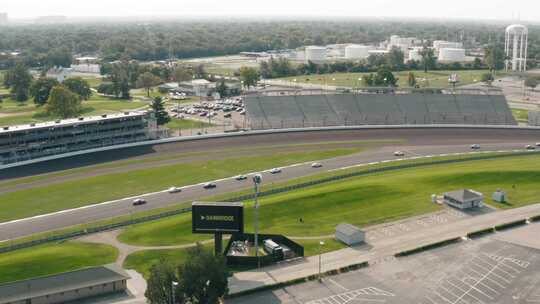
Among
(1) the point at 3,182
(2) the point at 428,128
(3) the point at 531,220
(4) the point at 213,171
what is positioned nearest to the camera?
(3) the point at 531,220

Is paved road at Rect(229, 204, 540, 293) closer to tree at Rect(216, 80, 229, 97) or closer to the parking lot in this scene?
the parking lot

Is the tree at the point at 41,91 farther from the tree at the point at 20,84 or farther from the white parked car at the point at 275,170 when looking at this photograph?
the white parked car at the point at 275,170

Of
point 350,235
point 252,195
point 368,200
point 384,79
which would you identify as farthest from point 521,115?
point 350,235

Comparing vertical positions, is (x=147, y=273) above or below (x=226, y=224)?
below

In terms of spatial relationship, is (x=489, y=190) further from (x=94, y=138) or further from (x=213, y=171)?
(x=94, y=138)

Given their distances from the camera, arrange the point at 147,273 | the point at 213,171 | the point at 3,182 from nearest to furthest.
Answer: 1. the point at 147,273
2. the point at 3,182
3. the point at 213,171

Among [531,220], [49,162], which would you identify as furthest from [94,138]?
[531,220]

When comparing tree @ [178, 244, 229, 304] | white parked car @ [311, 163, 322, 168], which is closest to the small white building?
white parked car @ [311, 163, 322, 168]
